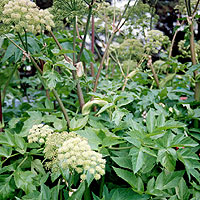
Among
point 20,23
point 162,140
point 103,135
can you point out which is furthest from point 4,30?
point 162,140

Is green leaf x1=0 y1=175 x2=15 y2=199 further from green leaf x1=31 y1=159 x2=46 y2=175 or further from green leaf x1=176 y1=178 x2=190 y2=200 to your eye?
green leaf x1=176 y1=178 x2=190 y2=200

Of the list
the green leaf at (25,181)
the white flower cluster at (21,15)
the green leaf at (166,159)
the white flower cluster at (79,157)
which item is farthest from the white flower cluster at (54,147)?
the white flower cluster at (21,15)

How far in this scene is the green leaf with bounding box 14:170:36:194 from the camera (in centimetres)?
106

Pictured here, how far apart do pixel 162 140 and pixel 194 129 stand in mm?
436

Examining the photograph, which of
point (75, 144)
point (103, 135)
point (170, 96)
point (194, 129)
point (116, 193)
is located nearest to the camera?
point (75, 144)

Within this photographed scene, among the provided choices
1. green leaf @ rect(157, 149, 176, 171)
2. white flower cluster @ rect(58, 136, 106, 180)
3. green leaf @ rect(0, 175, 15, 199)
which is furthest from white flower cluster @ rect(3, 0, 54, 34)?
green leaf @ rect(157, 149, 176, 171)

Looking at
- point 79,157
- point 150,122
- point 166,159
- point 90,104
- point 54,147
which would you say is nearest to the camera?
point 79,157

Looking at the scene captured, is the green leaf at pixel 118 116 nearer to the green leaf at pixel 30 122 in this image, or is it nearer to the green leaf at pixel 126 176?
the green leaf at pixel 126 176

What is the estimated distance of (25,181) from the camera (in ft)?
3.58

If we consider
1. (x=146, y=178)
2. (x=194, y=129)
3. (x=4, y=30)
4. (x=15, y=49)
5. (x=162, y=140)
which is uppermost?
(x=4, y=30)

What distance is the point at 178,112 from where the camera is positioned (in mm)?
1462

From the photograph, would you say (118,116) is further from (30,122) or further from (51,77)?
(30,122)

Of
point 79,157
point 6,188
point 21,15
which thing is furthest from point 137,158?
point 21,15

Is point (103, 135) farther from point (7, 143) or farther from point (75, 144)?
point (7, 143)
